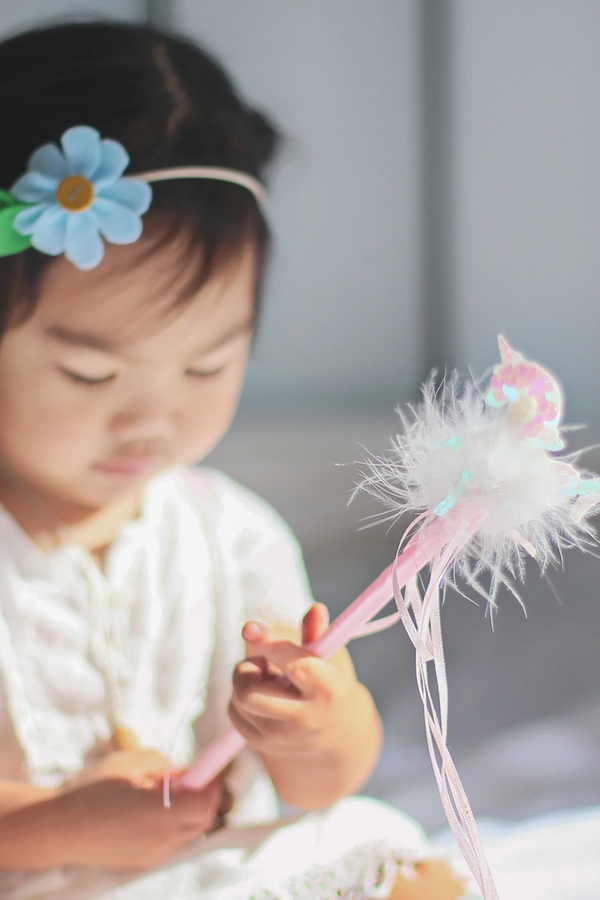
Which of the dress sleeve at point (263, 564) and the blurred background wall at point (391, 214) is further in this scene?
the blurred background wall at point (391, 214)

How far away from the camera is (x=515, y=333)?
1.22 metres

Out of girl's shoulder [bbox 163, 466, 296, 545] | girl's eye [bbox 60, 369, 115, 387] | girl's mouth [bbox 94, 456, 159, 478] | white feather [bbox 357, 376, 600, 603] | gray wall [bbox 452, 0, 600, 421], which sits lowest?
girl's shoulder [bbox 163, 466, 296, 545]

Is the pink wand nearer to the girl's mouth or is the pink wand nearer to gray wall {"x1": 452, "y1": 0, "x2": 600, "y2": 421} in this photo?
the girl's mouth

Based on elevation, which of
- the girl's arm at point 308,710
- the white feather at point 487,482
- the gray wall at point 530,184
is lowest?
the girl's arm at point 308,710

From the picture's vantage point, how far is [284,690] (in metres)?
0.36

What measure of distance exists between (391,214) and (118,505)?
859mm

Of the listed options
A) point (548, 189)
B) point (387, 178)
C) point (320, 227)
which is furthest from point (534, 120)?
point (320, 227)

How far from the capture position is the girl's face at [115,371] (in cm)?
42

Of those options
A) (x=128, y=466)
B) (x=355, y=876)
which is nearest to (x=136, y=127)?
(x=128, y=466)

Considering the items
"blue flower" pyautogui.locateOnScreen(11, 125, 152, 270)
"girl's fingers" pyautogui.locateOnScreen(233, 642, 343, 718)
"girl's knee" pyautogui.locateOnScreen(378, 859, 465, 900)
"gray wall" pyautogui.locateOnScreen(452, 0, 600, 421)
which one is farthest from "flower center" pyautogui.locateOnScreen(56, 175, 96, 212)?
"gray wall" pyautogui.locateOnScreen(452, 0, 600, 421)

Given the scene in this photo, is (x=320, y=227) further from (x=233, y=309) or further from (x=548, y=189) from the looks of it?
A: (x=233, y=309)

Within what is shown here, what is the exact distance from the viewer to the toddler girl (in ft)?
1.34

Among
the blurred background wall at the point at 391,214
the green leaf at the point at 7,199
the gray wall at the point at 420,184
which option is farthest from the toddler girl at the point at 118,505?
the gray wall at the point at 420,184

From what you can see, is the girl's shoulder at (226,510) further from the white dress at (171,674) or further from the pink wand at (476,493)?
the pink wand at (476,493)
